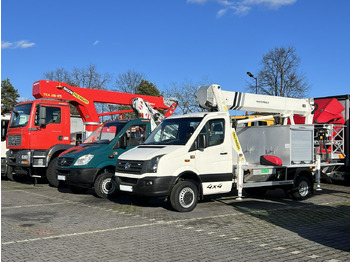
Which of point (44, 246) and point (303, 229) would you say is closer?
point (44, 246)

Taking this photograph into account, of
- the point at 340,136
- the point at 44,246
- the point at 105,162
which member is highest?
the point at 340,136

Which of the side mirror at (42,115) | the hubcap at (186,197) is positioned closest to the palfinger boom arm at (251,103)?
the hubcap at (186,197)

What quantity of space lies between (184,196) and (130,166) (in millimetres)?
1452

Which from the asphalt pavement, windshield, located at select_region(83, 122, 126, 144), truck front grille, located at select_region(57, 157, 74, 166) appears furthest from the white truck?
truck front grille, located at select_region(57, 157, 74, 166)

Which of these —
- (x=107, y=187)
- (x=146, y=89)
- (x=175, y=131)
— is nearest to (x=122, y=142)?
(x=107, y=187)

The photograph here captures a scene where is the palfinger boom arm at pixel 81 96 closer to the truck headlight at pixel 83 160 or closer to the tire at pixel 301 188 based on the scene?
the truck headlight at pixel 83 160

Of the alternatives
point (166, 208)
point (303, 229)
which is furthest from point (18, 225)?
point (303, 229)

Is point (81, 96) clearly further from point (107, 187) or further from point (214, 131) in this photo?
point (214, 131)

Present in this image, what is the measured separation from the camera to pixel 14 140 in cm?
1428

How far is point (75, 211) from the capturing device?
9.17 m

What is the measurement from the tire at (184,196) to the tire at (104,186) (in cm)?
304

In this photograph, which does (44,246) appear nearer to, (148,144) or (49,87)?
(148,144)

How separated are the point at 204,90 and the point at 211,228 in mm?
4362

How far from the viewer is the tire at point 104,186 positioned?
11070 mm
